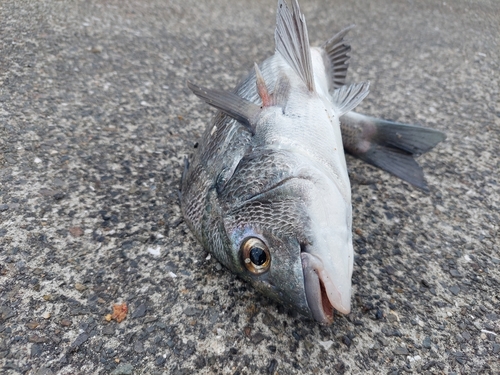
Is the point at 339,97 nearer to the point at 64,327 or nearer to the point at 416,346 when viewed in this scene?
the point at 416,346

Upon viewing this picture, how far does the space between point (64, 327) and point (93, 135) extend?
1539 millimetres

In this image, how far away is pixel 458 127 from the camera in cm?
351

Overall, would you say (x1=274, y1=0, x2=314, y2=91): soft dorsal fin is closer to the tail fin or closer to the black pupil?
the tail fin

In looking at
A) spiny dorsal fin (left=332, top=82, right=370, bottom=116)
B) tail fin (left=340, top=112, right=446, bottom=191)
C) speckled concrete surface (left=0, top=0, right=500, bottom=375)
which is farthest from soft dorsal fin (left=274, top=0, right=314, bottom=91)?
speckled concrete surface (left=0, top=0, right=500, bottom=375)

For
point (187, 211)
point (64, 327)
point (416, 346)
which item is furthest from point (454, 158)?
point (64, 327)

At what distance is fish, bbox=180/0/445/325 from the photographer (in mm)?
1525

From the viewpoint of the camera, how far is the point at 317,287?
148cm

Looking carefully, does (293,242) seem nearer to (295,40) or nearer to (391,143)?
(295,40)

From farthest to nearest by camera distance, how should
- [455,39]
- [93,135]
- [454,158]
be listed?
[455,39], [454,158], [93,135]

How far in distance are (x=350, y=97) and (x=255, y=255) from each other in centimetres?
137

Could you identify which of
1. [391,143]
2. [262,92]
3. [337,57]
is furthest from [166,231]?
[337,57]

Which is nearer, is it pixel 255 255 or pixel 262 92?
pixel 255 255

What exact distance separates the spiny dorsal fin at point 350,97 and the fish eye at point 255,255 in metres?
1.19

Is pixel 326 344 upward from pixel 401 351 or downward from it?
downward
